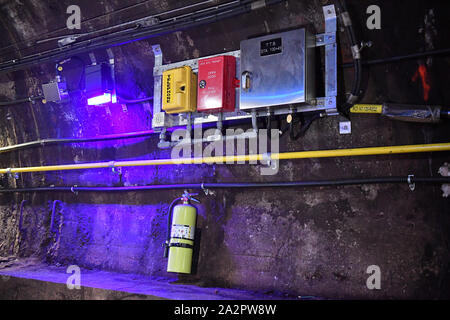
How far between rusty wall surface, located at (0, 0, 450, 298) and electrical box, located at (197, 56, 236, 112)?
1.01ft

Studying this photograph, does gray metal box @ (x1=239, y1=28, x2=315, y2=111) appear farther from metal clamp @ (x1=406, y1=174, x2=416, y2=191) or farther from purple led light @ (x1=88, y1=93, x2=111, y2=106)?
purple led light @ (x1=88, y1=93, x2=111, y2=106)

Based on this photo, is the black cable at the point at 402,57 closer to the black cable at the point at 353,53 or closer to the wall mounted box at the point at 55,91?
the black cable at the point at 353,53

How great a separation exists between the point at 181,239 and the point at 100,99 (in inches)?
64.1

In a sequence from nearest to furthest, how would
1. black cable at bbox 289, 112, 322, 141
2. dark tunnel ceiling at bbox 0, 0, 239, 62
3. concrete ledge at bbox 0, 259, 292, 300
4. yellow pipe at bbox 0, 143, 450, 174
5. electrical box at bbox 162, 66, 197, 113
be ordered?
yellow pipe at bbox 0, 143, 450, 174 < concrete ledge at bbox 0, 259, 292, 300 < black cable at bbox 289, 112, 322, 141 < electrical box at bbox 162, 66, 197, 113 < dark tunnel ceiling at bbox 0, 0, 239, 62

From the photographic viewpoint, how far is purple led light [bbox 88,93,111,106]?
3.83 meters

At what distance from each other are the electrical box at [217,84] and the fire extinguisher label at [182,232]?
0.89 metres

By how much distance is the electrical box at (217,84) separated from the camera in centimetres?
304

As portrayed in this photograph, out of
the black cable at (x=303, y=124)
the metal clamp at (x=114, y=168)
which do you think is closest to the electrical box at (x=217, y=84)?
the black cable at (x=303, y=124)

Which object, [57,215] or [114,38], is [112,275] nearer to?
[57,215]

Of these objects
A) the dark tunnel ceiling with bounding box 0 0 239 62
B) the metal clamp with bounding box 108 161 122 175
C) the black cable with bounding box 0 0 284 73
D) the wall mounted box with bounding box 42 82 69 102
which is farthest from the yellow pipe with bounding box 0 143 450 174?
the dark tunnel ceiling with bounding box 0 0 239 62

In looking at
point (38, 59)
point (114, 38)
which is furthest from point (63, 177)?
point (114, 38)

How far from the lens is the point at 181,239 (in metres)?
3.06

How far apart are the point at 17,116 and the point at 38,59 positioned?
0.95 m

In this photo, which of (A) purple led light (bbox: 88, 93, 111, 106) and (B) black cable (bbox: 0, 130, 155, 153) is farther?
(A) purple led light (bbox: 88, 93, 111, 106)
